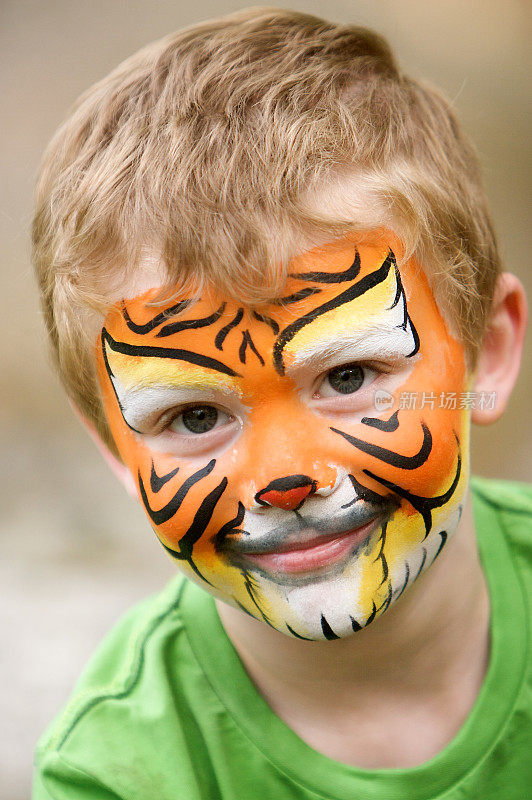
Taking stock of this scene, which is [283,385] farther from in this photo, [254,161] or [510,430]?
[510,430]

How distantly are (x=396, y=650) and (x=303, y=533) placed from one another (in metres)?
0.41

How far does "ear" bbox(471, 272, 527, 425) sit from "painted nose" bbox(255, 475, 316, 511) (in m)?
0.44

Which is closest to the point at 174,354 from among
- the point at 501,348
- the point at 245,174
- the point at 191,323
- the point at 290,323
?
the point at 191,323

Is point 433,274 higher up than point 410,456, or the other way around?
point 433,274

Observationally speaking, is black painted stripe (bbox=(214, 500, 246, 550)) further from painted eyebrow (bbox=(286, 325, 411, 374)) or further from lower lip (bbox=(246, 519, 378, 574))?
painted eyebrow (bbox=(286, 325, 411, 374))

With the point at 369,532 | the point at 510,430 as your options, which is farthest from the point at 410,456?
the point at 510,430

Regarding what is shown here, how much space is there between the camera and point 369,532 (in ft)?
4.21

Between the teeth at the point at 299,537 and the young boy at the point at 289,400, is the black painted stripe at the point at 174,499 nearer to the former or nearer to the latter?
the young boy at the point at 289,400

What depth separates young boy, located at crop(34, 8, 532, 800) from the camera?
1229 millimetres

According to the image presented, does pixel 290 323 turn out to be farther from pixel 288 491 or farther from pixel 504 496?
pixel 504 496

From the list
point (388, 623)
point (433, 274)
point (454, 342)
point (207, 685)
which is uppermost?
point (433, 274)

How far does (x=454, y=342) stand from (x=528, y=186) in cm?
262

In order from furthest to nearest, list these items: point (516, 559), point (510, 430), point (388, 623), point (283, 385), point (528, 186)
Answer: point (528, 186) < point (510, 430) < point (516, 559) < point (388, 623) < point (283, 385)

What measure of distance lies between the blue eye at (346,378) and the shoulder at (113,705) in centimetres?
70
